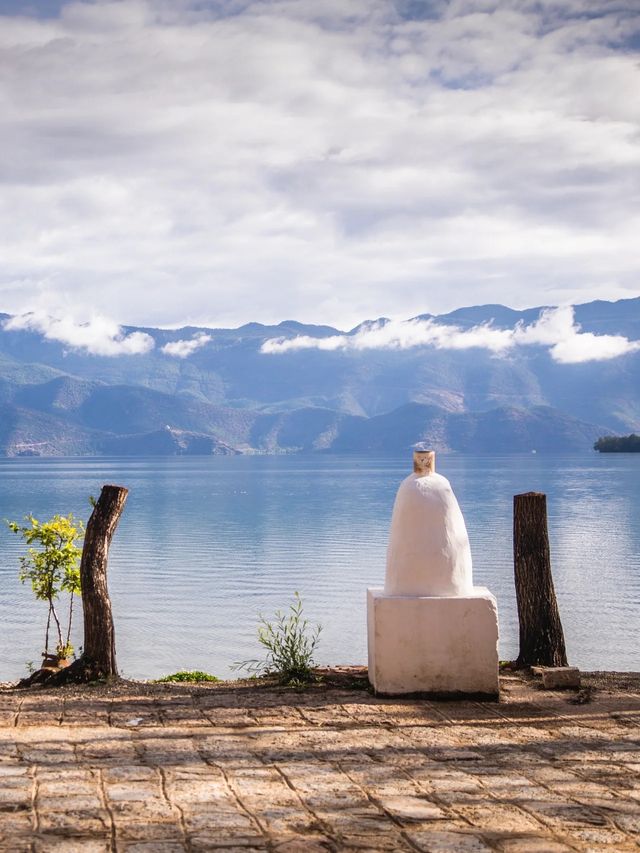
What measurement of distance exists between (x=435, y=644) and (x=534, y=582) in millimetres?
2800

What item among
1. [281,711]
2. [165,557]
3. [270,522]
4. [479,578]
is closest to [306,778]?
[281,711]

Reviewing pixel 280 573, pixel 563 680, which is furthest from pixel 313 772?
pixel 280 573

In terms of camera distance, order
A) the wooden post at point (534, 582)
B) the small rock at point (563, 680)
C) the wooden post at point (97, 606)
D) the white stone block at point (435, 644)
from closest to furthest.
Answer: the white stone block at point (435, 644) < the small rock at point (563, 680) < the wooden post at point (97, 606) < the wooden post at point (534, 582)

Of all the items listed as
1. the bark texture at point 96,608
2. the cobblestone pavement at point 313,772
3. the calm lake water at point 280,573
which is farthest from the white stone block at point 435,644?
the calm lake water at point 280,573

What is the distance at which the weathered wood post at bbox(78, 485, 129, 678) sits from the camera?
32.4 ft

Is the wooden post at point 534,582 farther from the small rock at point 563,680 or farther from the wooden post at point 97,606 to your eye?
the wooden post at point 97,606

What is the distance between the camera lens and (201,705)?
823 centimetres

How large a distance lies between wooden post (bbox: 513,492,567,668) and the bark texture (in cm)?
414

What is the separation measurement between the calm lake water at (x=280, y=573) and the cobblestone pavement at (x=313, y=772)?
15.8m

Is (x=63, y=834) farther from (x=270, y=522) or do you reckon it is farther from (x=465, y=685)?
(x=270, y=522)

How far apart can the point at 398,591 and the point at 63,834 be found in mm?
4486

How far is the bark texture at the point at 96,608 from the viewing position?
32.2 ft

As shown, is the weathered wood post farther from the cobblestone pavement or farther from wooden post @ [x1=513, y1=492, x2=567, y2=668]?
wooden post @ [x1=513, y1=492, x2=567, y2=668]

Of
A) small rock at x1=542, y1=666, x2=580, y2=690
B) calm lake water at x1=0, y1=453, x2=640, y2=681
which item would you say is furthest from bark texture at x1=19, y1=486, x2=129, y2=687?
calm lake water at x1=0, y1=453, x2=640, y2=681
